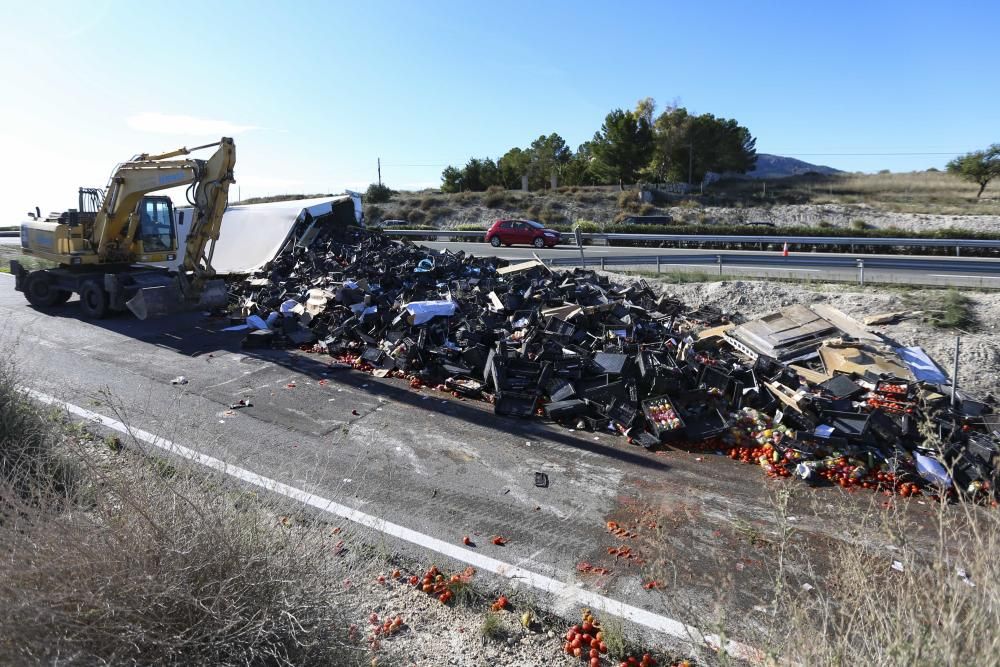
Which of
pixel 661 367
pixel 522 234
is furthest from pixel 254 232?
pixel 661 367

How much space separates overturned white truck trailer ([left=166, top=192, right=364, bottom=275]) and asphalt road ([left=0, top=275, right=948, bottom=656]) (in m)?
7.88

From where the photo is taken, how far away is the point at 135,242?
46.9 ft

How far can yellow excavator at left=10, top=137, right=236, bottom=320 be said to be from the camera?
13.1 m

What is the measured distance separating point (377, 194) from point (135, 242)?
4183cm

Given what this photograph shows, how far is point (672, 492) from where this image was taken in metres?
5.94

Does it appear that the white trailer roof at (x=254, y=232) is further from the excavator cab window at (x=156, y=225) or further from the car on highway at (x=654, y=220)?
the car on highway at (x=654, y=220)

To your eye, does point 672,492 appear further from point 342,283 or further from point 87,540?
point 342,283

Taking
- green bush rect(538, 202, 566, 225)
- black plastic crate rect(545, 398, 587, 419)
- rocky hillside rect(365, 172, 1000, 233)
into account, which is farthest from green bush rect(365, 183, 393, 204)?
black plastic crate rect(545, 398, 587, 419)

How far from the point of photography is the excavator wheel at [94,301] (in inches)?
518

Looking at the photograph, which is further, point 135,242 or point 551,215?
point 551,215

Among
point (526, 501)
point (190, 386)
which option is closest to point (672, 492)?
point (526, 501)

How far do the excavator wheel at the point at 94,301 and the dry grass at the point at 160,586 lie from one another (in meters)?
11.7

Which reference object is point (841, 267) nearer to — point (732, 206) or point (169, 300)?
point (169, 300)

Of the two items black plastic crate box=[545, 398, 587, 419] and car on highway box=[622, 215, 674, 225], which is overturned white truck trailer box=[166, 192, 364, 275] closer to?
black plastic crate box=[545, 398, 587, 419]
